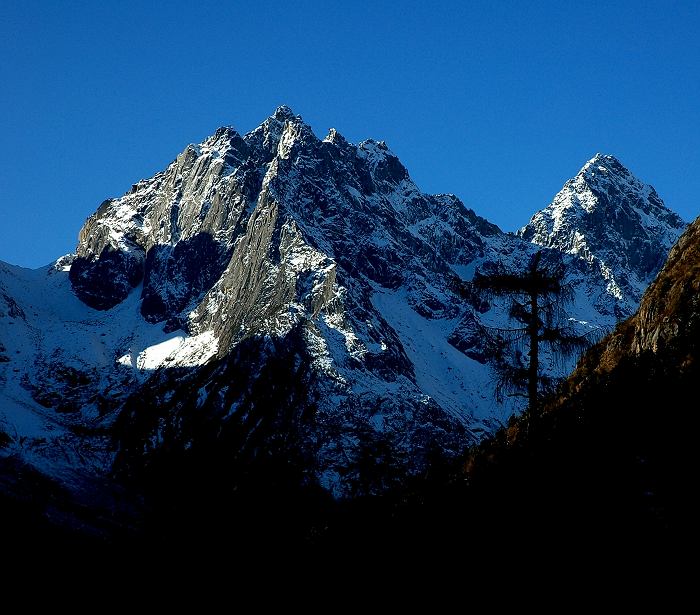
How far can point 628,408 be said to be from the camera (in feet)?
80.1

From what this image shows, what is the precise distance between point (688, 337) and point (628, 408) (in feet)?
17.1

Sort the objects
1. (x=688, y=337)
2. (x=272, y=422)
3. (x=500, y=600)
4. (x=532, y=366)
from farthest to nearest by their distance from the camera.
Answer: (x=272, y=422), (x=688, y=337), (x=532, y=366), (x=500, y=600)

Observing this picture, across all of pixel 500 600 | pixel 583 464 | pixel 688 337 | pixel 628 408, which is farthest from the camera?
pixel 688 337

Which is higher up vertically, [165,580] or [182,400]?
[182,400]

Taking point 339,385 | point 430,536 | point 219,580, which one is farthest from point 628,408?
point 339,385

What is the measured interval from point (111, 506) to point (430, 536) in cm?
12111

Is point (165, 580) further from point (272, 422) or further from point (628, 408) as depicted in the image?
point (272, 422)

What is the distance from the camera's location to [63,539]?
89.8 m

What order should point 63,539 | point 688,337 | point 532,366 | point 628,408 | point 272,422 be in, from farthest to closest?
1. point 272,422
2. point 63,539
3. point 688,337
4. point 532,366
5. point 628,408

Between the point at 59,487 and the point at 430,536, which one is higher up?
the point at 59,487

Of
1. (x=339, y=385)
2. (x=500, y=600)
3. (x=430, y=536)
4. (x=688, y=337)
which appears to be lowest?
(x=500, y=600)

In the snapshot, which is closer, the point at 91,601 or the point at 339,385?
the point at 91,601

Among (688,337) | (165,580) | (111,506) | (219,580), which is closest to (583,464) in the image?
(688,337)

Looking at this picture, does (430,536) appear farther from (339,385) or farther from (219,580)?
(339,385)
